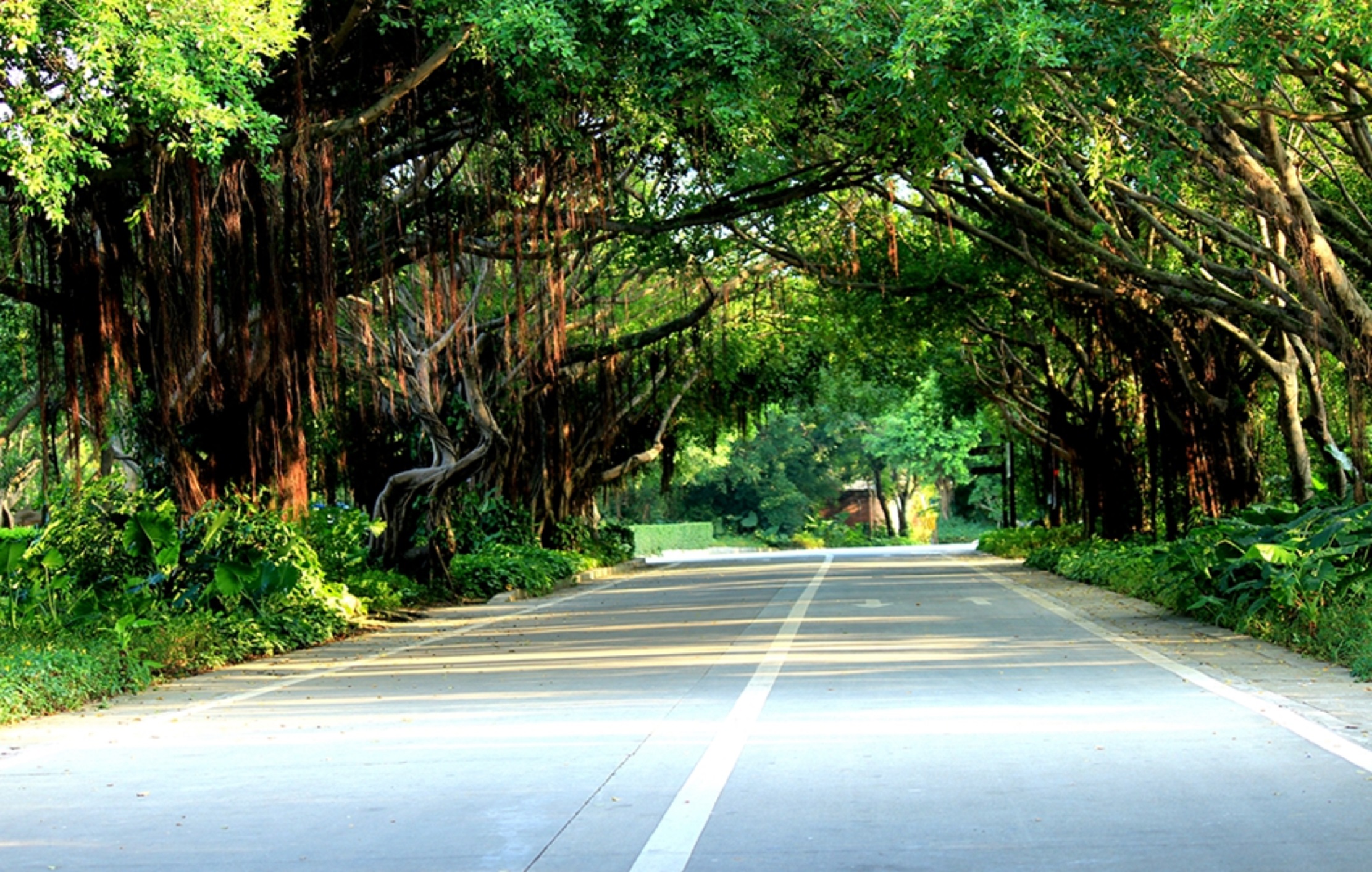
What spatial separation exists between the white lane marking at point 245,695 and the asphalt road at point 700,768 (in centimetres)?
6

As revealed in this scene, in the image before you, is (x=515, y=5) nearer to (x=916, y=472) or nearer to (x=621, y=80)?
(x=621, y=80)

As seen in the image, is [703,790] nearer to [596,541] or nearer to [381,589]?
[381,589]

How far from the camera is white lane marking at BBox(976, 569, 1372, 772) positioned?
835 centimetres

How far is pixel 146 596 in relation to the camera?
1571 centimetres

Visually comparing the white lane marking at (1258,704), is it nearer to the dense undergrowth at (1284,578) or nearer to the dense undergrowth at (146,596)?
the dense undergrowth at (1284,578)

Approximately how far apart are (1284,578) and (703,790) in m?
9.05

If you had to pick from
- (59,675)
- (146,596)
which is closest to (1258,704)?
(59,675)

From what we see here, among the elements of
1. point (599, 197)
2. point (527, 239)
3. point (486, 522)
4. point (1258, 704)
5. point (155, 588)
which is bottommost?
point (1258, 704)

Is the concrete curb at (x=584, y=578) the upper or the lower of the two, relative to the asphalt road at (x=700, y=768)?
upper

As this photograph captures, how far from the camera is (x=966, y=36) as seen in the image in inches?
527

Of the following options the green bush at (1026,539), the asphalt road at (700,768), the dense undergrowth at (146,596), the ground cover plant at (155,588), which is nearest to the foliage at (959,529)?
the green bush at (1026,539)

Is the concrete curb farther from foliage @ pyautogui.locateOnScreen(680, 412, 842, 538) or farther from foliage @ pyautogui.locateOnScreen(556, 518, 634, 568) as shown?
foliage @ pyautogui.locateOnScreen(680, 412, 842, 538)

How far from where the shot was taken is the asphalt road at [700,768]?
6.31m

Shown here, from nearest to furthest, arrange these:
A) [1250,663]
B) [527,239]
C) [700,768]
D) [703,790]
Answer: [703,790]
[700,768]
[1250,663]
[527,239]
